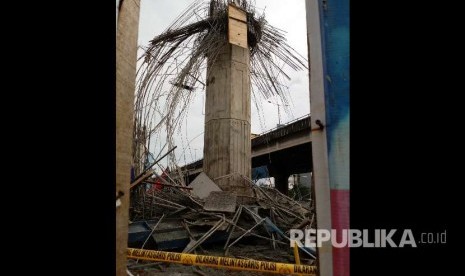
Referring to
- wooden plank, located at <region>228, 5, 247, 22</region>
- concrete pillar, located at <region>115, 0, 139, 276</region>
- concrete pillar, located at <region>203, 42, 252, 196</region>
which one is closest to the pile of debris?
concrete pillar, located at <region>203, 42, 252, 196</region>

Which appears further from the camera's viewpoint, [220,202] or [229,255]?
[220,202]

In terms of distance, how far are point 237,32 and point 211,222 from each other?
2827 mm

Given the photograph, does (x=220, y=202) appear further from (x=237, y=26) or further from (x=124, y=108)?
(x=124, y=108)

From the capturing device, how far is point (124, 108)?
2.99 ft

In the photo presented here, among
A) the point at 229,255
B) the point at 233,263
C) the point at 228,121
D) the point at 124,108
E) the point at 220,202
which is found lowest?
the point at 229,255

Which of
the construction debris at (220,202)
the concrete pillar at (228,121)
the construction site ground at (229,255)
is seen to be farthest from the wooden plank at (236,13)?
the construction site ground at (229,255)

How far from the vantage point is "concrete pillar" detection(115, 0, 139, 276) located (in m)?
0.87

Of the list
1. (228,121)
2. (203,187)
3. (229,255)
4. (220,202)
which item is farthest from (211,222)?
(228,121)

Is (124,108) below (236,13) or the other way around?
below

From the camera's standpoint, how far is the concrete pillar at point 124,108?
0.87 metres

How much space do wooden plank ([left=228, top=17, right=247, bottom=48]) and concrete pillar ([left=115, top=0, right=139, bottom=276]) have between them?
148 inches

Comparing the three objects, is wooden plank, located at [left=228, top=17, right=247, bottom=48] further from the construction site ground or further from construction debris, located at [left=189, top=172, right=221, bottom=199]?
the construction site ground
